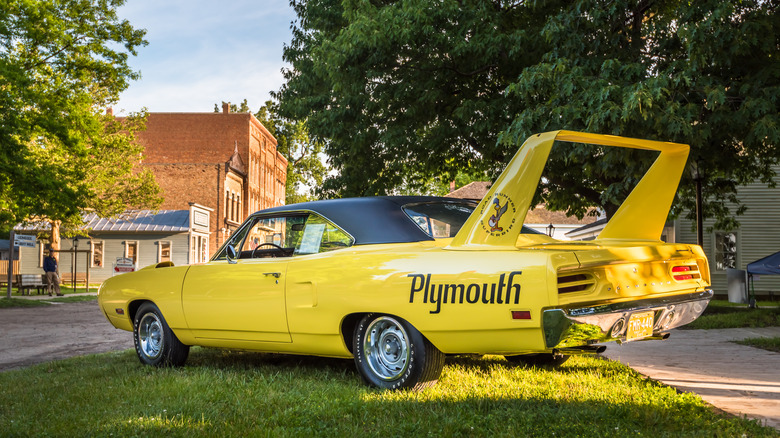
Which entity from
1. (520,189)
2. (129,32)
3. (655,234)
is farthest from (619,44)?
(129,32)

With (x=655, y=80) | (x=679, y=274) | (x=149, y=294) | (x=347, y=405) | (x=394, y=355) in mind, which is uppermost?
(x=655, y=80)

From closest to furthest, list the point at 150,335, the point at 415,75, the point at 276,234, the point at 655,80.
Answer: the point at 276,234, the point at 150,335, the point at 655,80, the point at 415,75

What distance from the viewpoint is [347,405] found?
494cm

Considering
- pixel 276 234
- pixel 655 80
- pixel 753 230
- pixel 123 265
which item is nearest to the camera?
pixel 276 234

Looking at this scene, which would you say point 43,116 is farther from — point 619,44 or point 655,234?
point 655,234

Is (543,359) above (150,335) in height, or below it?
below

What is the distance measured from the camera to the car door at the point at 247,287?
6203mm

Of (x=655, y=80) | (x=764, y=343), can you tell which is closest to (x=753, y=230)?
(x=655, y=80)

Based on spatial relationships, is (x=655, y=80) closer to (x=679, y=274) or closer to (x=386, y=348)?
(x=679, y=274)

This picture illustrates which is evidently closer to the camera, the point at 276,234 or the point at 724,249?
the point at 276,234

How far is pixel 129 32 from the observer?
24.7 meters

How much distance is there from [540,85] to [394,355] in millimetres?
7527

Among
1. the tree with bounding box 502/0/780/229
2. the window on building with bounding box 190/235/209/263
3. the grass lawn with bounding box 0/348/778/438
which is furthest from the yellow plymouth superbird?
the window on building with bounding box 190/235/209/263

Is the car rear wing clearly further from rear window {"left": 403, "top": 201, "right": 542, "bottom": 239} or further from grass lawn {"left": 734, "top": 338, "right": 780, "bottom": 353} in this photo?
grass lawn {"left": 734, "top": 338, "right": 780, "bottom": 353}
